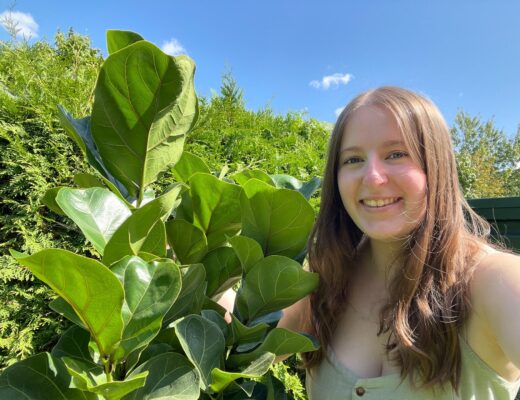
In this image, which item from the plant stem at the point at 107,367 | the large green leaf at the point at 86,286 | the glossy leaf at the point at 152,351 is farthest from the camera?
the glossy leaf at the point at 152,351

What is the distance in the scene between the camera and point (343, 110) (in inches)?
50.0

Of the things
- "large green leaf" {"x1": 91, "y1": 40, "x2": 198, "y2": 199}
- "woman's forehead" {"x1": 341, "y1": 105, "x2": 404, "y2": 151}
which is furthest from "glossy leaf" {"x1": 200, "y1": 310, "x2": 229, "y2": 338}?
"woman's forehead" {"x1": 341, "y1": 105, "x2": 404, "y2": 151}

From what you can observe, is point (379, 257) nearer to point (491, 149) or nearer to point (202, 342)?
point (202, 342)

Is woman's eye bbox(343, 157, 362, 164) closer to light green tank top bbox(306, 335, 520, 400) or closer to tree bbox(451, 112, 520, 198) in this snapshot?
light green tank top bbox(306, 335, 520, 400)

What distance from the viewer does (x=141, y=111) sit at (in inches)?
26.9

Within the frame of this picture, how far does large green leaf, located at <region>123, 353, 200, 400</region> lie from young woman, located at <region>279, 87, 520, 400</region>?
2.08ft

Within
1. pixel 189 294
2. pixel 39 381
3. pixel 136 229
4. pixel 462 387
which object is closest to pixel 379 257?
pixel 462 387

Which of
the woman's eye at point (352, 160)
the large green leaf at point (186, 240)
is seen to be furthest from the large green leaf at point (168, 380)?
the woman's eye at point (352, 160)

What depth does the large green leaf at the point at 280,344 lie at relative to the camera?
2.29 feet

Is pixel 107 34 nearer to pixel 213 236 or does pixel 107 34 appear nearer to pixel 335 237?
pixel 213 236

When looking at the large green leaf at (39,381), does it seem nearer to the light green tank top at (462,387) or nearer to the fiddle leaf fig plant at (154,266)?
the fiddle leaf fig plant at (154,266)

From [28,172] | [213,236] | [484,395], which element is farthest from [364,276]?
[28,172]

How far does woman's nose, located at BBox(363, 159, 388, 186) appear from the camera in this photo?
1.06 m

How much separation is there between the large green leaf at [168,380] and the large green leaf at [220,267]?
0.24 meters
